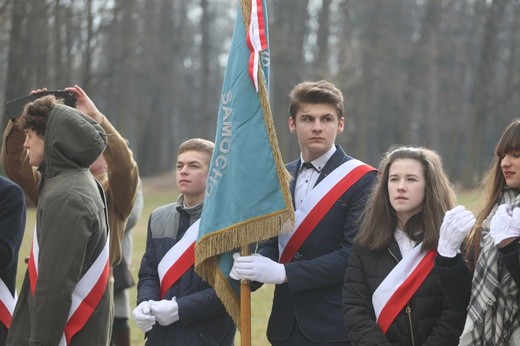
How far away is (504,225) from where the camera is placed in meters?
3.53

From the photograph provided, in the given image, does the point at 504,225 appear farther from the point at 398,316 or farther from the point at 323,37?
the point at 323,37

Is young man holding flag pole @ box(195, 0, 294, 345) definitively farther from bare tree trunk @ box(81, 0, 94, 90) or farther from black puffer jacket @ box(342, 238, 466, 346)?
bare tree trunk @ box(81, 0, 94, 90)

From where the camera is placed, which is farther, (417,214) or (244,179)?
(244,179)

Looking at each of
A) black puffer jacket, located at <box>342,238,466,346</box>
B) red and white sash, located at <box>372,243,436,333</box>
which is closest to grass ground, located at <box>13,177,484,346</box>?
red and white sash, located at <box>372,243,436,333</box>

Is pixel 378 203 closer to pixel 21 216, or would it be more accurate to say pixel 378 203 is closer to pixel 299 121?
pixel 299 121

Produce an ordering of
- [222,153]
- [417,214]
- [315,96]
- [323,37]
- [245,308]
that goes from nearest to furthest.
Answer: [417,214] < [245,308] < [222,153] < [315,96] < [323,37]

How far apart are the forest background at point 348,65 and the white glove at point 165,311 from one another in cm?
2319

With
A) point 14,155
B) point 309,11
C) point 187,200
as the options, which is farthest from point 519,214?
point 309,11

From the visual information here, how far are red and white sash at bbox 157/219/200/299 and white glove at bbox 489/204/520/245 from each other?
1744 millimetres

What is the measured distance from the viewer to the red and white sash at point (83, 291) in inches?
163

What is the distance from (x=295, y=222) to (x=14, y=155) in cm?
192

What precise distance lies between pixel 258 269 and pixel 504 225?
4.19 feet

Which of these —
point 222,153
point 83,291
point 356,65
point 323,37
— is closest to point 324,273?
point 222,153

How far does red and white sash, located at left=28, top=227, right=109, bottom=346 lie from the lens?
163 inches
